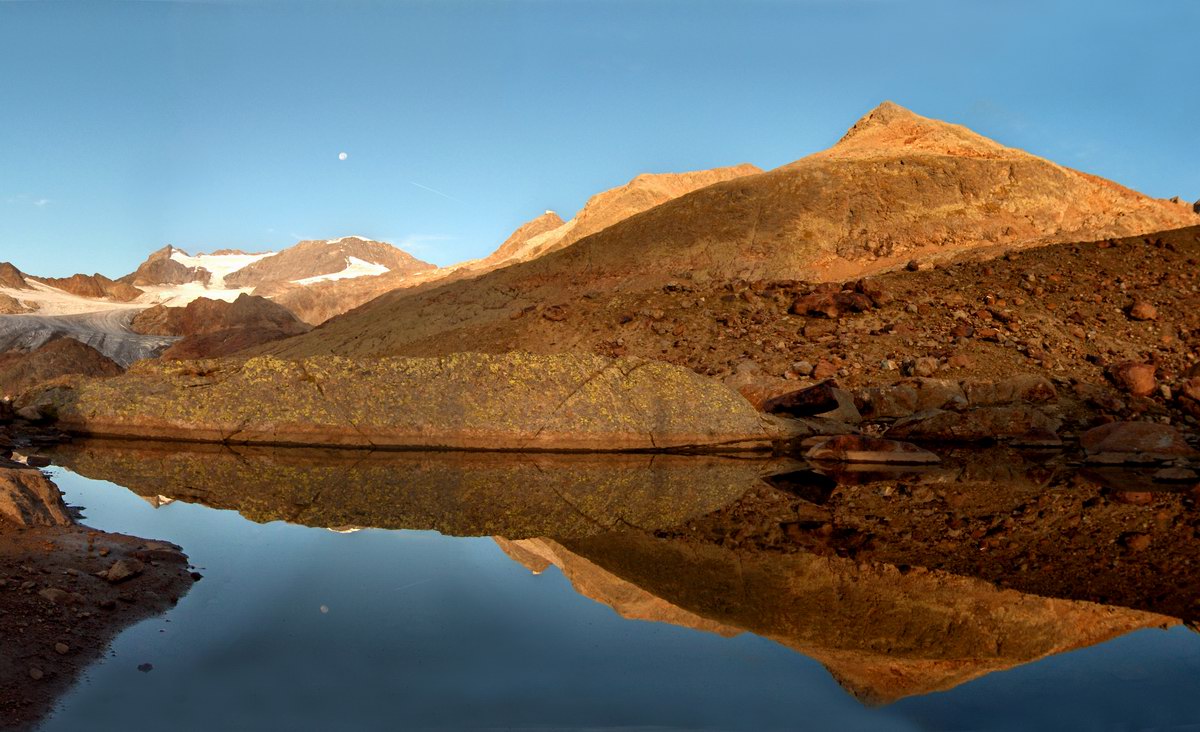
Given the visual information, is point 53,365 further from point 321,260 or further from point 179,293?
point 321,260

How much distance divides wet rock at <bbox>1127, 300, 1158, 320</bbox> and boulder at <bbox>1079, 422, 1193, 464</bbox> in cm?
779

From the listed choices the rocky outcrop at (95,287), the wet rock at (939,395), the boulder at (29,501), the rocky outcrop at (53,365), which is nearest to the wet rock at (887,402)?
the wet rock at (939,395)

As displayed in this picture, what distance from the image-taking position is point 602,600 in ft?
15.9

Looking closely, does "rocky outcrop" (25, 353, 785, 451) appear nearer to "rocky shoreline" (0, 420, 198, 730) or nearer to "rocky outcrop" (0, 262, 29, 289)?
"rocky shoreline" (0, 420, 198, 730)

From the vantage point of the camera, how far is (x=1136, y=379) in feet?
53.4

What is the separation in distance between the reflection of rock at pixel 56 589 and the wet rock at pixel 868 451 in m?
8.97

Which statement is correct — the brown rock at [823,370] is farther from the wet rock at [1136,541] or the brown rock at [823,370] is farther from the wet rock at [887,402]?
the wet rock at [1136,541]

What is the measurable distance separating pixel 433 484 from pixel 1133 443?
992cm

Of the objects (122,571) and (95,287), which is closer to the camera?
(122,571)

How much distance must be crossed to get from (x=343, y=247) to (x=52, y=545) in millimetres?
142840

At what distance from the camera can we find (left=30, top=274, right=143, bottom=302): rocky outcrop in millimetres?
63969

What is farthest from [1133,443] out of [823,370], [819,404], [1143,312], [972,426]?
[1143,312]

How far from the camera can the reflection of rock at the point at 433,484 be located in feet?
24.0

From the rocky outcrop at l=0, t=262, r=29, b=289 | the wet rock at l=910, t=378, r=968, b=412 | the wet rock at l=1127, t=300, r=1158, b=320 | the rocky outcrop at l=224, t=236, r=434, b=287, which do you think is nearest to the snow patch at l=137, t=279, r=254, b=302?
the rocky outcrop at l=0, t=262, r=29, b=289
